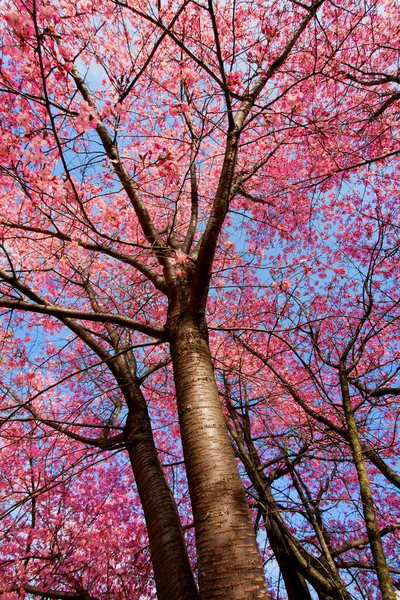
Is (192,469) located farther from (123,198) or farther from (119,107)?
(123,198)

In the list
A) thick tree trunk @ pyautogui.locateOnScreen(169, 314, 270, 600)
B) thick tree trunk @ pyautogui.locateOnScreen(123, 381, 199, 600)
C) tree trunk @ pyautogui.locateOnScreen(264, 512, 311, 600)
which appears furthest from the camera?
tree trunk @ pyautogui.locateOnScreen(264, 512, 311, 600)

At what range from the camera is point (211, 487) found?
215 cm

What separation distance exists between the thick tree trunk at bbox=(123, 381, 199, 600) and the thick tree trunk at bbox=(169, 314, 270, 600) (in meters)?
0.76

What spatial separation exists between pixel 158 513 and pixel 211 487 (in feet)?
3.86

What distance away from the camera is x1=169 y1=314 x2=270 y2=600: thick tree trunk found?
183 cm

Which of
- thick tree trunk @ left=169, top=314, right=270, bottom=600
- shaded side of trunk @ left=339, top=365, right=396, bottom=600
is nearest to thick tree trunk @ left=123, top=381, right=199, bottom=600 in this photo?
thick tree trunk @ left=169, top=314, right=270, bottom=600

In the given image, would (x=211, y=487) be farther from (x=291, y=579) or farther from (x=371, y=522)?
(x=291, y=579)

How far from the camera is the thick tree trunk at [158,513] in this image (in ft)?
8.31

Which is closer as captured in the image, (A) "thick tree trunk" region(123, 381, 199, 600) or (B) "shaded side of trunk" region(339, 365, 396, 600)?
(B) "shaded side of trunk" region(339, 365, 396, 600)

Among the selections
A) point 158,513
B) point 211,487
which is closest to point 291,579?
point 158,513

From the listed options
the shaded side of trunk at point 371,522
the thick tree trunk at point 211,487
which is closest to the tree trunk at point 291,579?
the shaded side of trunk at point 371,522

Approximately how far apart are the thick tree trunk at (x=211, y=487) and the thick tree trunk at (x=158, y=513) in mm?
762

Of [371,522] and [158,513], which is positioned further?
[158,513]

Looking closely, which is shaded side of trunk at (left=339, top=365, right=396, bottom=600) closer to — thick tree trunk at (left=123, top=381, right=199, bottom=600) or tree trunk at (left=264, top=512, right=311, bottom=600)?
thick tree trunk at (left=123, top=381, right=199, bottom=600)
